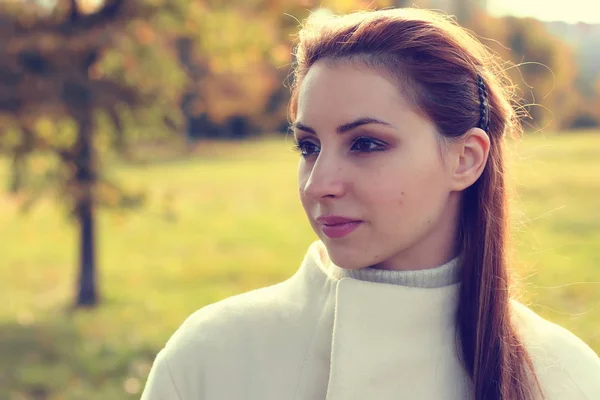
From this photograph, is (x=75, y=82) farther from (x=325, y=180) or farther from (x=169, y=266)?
(x=325, y=180)

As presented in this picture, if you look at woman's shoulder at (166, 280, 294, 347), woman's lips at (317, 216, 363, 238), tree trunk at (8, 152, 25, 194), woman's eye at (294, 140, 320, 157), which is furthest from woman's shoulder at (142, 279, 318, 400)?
tree trunk at (8, 152, 25, 194)

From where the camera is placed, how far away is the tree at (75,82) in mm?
6195

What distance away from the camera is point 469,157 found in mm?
1870

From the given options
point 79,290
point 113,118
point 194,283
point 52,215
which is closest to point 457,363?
point 113,118

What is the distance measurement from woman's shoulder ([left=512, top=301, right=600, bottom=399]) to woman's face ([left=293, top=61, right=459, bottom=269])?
41cm

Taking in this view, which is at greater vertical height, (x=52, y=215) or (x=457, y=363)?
(x=457, y=363)

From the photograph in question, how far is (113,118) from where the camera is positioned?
6465 millimetres

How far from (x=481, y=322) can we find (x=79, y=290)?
625 centimetres

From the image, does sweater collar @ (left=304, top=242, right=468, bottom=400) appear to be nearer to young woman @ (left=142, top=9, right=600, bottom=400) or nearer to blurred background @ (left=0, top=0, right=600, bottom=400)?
young woman @ (left=142, top=9, right=600, bottom=400)

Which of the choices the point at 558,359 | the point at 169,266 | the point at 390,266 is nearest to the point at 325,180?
the point at 390,266

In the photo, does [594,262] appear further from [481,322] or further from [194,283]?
[481,322]

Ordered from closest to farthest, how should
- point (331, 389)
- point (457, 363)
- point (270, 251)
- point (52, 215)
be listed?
point (331, 389), point (457, 363), point (270, 251), point (52, 215)

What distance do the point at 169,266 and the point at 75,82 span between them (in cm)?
421

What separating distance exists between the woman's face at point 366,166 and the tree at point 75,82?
489 cm
